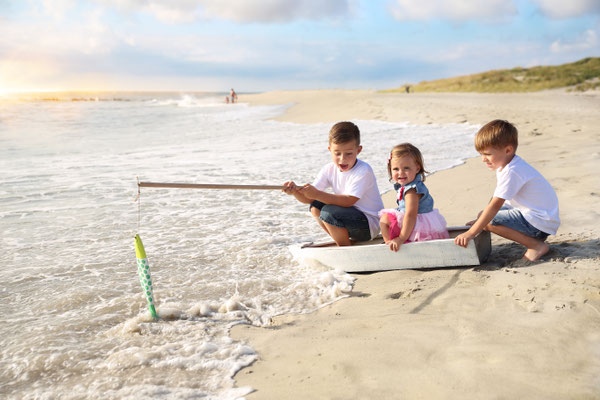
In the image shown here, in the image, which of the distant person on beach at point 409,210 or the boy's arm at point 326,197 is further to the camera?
the boy's arm at point 326,197

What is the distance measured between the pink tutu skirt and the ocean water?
60 centimetres

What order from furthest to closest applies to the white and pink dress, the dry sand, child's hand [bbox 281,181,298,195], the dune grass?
the dune grass, child's hand [bbox 281,181,298,195], the white and pink dress, the dry sand

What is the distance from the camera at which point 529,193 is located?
3764mm

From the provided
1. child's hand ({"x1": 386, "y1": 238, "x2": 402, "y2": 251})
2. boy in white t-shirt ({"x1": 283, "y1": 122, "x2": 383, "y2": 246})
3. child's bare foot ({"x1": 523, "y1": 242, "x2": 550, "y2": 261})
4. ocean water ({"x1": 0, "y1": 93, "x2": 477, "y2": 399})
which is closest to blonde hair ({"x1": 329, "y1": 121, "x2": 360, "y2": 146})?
boy in white t-shirt ({"x1": 283, "y1": 122, "x2": 383, "y2": 246})

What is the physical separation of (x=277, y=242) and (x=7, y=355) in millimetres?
2691

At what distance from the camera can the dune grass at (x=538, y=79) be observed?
90.1 feet

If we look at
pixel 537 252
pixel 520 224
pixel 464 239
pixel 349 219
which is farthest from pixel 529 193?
pixel 349 219

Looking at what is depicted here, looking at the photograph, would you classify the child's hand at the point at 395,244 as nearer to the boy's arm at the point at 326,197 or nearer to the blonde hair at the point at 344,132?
the boy's arm at the point at 326,197

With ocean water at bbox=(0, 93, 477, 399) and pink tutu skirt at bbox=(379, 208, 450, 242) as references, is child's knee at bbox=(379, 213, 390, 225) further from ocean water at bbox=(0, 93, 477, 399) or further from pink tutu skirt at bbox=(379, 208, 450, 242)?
ocean water at bbox=(0, 93, 477, 399)

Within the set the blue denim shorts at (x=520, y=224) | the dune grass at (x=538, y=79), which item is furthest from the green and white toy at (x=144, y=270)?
the dune grass at (x=538, y=79)

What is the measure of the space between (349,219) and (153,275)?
6.01 feet

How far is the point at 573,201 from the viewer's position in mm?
5230

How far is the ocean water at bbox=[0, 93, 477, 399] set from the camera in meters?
2.74

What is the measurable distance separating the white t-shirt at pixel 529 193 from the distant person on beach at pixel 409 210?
0.56 meters
